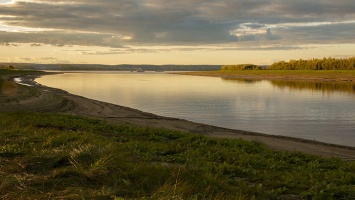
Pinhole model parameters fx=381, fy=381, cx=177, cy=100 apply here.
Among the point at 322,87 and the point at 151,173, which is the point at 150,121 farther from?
the point at 322,87

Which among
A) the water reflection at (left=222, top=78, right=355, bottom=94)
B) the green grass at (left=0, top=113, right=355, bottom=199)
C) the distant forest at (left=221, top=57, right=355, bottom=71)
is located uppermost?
the distant forest at (left=221, top=57, right=355, bottom=71)

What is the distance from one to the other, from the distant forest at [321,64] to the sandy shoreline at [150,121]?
11992cm

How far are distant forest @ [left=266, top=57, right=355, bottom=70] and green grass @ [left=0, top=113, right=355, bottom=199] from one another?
132 metres

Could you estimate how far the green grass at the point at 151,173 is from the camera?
6.42 m

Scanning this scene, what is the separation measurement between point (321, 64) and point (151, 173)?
14487cm

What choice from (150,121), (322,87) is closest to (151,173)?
(150,121)

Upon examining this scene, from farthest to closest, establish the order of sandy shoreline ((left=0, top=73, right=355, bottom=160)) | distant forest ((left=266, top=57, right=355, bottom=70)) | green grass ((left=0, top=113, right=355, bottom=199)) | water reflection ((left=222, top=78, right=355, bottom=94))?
distant forest ((left=266, top=57, right=355, bottom=70)), water reflection ((left=222, top=78, right=355, bottom=94)), sandy shoreline ((left=0, top=73, right=355, bottom=160)), green grass ((left=0, top=113, right=355, bottom=199))

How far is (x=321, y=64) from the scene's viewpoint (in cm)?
14138

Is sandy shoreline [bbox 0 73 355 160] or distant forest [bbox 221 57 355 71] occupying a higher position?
distant forest [bbox 221 57 355 71]

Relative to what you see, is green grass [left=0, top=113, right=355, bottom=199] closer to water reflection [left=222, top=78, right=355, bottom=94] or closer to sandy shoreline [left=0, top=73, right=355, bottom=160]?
sandy shoreline [left=0, top=73, right=355, bottom=160]

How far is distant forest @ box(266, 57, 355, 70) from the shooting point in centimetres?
13312

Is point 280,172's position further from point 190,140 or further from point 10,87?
point 10,87

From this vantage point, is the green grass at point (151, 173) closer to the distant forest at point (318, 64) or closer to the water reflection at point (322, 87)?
the water reflection at point (322, 87)

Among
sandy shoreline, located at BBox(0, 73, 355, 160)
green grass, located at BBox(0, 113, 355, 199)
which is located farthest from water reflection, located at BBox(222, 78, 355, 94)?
green grass, located at BBox(0, 113, 355, 199)
